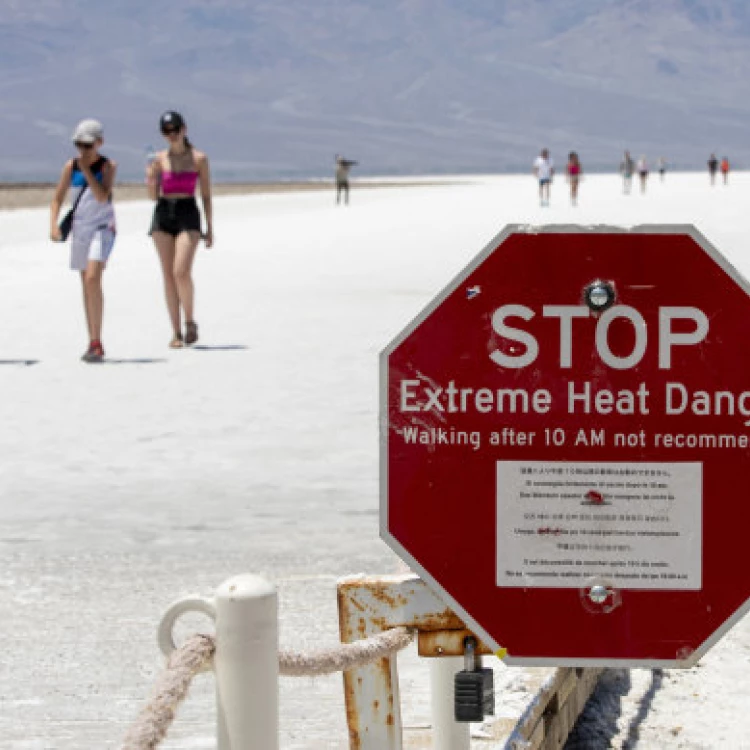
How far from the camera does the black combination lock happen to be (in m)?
3.56

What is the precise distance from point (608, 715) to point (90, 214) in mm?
7969

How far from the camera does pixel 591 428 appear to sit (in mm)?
3455

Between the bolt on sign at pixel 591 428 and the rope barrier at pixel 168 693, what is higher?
the bolt on sign at pixel 591 428

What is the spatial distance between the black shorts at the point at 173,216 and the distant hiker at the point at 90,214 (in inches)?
18.8

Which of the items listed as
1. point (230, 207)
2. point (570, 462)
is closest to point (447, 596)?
point (570, 462)

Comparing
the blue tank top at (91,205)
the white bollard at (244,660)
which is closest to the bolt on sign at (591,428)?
the white bollard at (244,660)

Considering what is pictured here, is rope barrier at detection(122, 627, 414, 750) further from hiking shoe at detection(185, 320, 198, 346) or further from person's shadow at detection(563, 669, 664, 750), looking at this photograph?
hiking shoe at detection(185, 320, 198, 346)

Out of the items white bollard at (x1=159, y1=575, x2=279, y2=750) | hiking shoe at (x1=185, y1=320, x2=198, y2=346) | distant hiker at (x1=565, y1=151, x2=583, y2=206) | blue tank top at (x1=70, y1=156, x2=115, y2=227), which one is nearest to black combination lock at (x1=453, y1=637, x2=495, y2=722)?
white bollard at (x1=159, y1=575, x2=279, y2=750)

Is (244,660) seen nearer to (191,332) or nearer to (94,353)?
(94,353)

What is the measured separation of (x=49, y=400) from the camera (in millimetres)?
11547

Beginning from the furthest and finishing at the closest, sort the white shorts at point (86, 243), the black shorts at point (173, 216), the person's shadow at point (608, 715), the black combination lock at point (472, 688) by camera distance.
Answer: the black shorts at point (173, 216) → the white shorts at point (86, 243) → the person's shadow at point (608, 715) → the black combination lock at point (472, 688)

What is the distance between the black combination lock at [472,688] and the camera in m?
3.56

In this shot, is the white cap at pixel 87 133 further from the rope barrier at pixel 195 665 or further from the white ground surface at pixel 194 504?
the rope barrier at pixel 195 665

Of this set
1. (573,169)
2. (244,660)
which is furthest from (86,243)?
(573,169)
